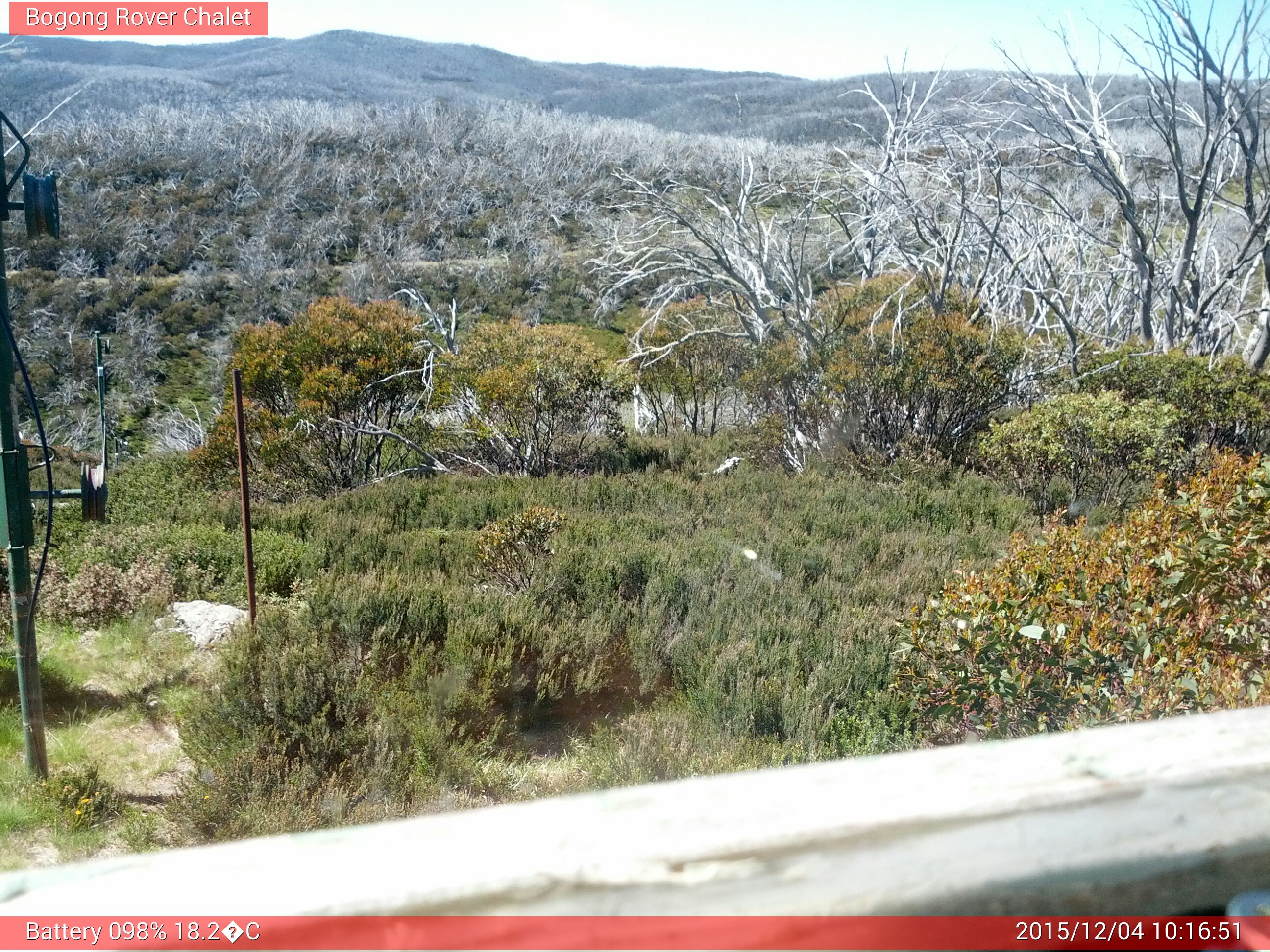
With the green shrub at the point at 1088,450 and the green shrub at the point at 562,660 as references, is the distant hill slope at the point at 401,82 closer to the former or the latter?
the green shrub at the point at 1088,450

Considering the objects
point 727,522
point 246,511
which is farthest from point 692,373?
point 246,511

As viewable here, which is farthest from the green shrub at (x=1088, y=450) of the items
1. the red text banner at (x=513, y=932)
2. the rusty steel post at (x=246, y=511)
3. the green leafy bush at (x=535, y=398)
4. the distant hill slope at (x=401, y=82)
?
the distant hill slope at (x=401, y=82)

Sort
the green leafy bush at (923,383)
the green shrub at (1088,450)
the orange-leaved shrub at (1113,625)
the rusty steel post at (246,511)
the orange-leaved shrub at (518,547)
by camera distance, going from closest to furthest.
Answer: the orange-leaved shrub at (1113,625), the rusty steel post at (246,511), the orange-leaved shrub at (518,547), the green shrub at (1088,450), the green leafy bush at (923,383)

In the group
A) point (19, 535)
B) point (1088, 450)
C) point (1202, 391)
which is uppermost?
point (1202, 391)

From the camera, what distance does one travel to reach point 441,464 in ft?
35.8

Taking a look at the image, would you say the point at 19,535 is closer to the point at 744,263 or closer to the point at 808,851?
the point at 808,851

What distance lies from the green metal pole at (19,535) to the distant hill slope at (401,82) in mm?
35603

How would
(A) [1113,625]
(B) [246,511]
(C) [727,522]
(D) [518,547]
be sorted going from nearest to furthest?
(A) [1113,625], (B) [246,511], (D) [518,547], (C) [727,522]

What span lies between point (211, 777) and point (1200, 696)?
129 inches

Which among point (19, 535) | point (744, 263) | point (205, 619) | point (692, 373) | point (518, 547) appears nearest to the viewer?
point (19, 535)

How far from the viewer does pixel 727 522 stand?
24.4 feet

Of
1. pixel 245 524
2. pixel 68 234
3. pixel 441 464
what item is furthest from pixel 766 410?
pixel 68 234

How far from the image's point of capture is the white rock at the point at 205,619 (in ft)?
17.1

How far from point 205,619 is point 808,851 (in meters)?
5.38
